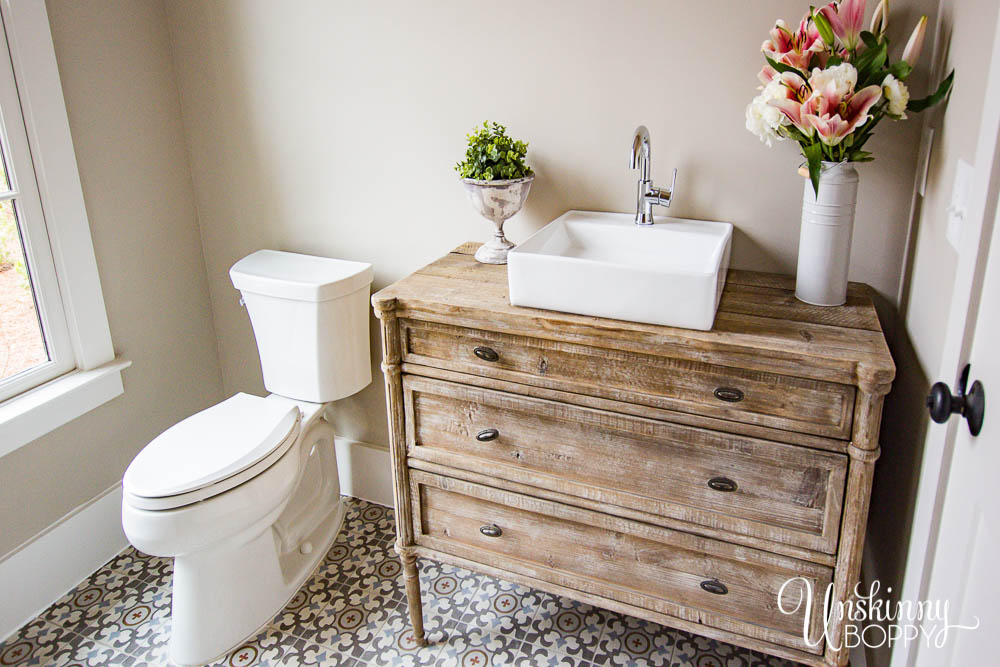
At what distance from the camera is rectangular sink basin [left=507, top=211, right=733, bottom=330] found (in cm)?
146

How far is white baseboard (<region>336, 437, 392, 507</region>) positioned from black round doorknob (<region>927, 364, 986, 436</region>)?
1.81 meters

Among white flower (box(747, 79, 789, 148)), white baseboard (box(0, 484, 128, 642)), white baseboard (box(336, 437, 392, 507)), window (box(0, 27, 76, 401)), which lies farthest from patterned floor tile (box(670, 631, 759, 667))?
window (box(0, 27, 76, 401))

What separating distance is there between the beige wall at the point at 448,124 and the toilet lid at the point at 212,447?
46 cm

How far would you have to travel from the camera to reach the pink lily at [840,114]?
1.42 m

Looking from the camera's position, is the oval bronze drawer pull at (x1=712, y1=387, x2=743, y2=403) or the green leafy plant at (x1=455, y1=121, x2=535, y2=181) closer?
the oval bronze drawer pull at (x1=712, y1=387, x2=743, y2=403)

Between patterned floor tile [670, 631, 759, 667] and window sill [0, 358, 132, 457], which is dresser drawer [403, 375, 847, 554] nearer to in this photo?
patterned floor tile [670, 631, 759, 667]

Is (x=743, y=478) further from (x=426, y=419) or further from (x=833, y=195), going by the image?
(x=426, y=419)

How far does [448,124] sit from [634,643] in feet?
4.87

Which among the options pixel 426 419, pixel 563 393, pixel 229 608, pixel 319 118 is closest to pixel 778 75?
pixel 563 393

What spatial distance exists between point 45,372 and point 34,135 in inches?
26.0

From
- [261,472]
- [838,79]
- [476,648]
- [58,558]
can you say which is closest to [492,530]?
[476,648]

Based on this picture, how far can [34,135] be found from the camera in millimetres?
2018

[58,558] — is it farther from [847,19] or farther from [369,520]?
[847,19]

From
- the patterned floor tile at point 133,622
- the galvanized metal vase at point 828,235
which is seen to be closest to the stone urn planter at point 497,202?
the galvanized metal vase at point 828,235
